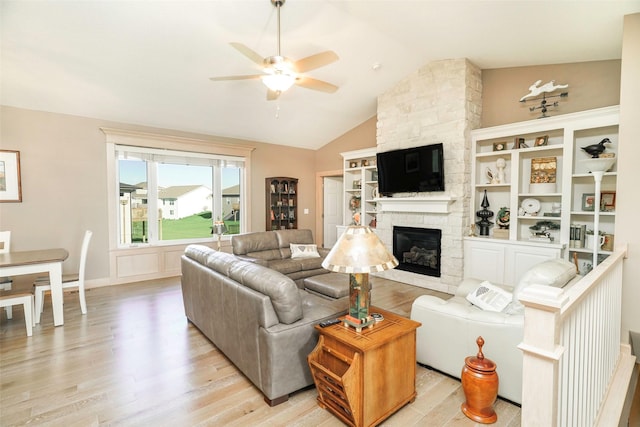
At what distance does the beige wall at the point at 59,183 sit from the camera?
14.1ft

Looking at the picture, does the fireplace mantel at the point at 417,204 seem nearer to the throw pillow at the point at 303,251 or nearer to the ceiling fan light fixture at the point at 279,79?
the throw pillow at the point at 303,251

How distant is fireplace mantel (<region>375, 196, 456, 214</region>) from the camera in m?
4.57

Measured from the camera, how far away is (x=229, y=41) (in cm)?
374

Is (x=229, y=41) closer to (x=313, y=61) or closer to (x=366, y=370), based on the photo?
(x=313, y=61)

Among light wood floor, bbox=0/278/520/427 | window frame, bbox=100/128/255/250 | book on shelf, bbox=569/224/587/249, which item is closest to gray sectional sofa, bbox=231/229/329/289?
light wood floor, bbox=0/278/520/427

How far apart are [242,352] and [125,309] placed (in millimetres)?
2548

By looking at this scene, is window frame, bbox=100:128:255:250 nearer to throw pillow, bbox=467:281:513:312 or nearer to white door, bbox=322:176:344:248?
white door, bbox=322:176:344:248

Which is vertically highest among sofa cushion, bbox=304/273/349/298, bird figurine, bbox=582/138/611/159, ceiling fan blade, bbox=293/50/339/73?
ceiling fan blade, bbox=293/50/339/73

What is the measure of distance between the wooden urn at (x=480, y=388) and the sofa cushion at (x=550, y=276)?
56cm

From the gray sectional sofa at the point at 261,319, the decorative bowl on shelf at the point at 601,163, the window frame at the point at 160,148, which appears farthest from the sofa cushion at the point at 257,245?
the decorative bowl on shelf at the point at 601,163

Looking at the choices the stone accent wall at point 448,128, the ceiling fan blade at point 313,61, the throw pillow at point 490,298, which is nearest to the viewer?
the throw pillow at point 490,298

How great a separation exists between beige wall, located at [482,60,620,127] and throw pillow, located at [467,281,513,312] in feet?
10.1

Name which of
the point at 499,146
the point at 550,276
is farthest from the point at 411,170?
the point at 550,276

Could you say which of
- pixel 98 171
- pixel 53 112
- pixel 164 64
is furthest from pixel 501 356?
pixel 53 112
